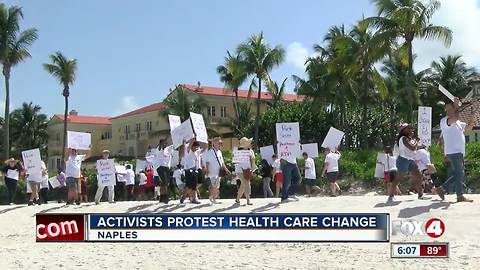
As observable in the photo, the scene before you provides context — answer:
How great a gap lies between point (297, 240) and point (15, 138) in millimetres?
74027

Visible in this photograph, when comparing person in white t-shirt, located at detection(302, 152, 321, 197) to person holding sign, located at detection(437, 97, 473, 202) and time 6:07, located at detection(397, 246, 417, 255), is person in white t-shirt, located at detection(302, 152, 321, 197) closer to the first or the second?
person holding sign, located at detection(437, 97, 473, 202)

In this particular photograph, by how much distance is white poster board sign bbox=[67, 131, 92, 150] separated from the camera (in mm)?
16500

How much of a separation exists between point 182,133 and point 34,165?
19.3 ft

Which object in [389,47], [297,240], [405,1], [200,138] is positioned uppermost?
[405,1]

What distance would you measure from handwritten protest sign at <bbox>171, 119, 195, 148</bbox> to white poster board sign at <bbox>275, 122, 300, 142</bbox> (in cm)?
191

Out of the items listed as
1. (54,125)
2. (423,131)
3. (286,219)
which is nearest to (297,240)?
(286,219)

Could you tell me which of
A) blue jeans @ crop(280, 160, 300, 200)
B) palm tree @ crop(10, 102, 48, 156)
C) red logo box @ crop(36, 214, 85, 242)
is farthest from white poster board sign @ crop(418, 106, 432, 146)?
palm tree @ crop(10, 102, 48, 156)

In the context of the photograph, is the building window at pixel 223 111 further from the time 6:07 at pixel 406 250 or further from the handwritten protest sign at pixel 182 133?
the time 6:07 at pixel 406 250

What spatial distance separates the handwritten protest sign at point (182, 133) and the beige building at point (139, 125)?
159ft

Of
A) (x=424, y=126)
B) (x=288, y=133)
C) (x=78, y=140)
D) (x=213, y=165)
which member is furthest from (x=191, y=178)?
(x=424, y=126)

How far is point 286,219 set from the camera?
817cm

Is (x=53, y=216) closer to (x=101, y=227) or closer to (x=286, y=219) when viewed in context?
(x=101, y=227)

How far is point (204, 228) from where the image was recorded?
824 cm

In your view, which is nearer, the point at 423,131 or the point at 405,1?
the point at 423,131
